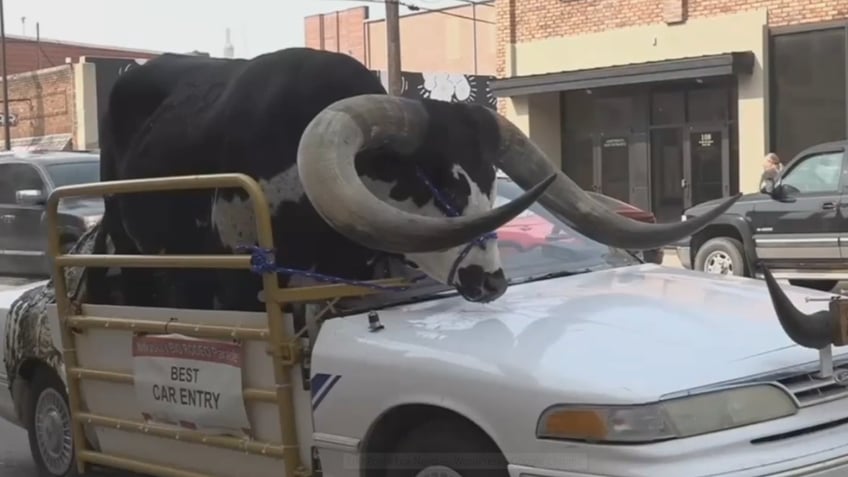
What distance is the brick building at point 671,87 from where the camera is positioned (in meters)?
21.8

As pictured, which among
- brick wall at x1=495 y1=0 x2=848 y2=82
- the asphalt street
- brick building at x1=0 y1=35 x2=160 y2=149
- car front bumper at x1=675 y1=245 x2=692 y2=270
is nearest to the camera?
the asphalt street

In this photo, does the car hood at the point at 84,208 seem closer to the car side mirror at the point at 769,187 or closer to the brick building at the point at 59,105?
the car side mirror at the point at 769,187

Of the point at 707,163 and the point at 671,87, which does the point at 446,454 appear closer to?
the point at 707,163

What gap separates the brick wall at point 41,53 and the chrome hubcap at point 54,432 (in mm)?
49886

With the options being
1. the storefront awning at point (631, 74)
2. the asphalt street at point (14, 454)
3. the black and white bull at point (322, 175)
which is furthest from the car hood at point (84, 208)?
the storefront awning at point (631, 74)

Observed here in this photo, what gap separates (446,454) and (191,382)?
1499 millimetres

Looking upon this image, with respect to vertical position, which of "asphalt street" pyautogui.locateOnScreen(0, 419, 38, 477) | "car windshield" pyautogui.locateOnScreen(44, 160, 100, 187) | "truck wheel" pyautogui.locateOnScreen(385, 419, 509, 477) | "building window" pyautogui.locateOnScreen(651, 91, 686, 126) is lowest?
"asphalt street" pyautogui.locateOnScreen(0, 419, 38, 477)

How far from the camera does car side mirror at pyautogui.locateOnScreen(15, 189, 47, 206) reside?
14242 mm

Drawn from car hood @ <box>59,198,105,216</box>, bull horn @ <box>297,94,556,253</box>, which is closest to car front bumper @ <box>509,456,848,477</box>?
bull horn @ <box>297,94,556,253</box>

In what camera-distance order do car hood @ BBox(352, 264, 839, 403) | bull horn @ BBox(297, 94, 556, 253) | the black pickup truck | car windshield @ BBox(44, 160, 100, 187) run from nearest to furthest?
1. car hood @ BBox(352, 264, 839, 403)
2. bull horn @ BBox(297, 94, 556, 253)
3. car windshield @ BBox(44, 160, 100, 187)
4. the black pickup truck

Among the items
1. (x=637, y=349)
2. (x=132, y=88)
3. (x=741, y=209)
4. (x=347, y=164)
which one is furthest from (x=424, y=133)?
(x=741, y=209)

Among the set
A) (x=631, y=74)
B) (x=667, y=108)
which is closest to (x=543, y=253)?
(x=631, y=74)

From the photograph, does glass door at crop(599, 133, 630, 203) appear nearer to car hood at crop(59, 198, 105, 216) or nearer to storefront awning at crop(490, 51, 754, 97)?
storefront awning at crop(490, 51, 754, 97)

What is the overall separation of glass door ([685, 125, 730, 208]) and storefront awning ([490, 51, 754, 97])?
4.62 ft
